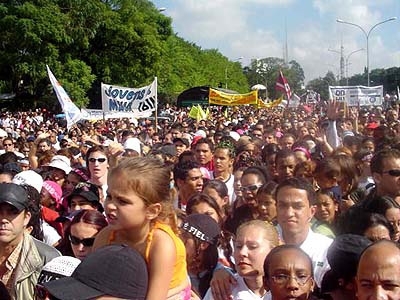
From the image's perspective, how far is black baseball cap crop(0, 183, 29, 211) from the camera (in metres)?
3.56

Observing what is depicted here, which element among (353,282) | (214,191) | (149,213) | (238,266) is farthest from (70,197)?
(353,282)

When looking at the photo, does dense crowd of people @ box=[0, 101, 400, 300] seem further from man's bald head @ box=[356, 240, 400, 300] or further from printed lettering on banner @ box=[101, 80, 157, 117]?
printed lettering on banner @ box=[101, 80, 157, 117]

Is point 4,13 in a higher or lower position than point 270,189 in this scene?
higher

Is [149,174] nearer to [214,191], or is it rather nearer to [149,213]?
[149,213]

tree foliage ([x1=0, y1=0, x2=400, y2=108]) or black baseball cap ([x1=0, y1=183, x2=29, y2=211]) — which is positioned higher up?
tree foliage ([x1=0, y1=0, x2=400, y2=108])

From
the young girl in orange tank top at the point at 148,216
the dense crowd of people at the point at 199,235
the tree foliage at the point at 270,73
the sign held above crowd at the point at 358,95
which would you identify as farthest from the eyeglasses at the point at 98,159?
the tree foliage at the point at 270,73

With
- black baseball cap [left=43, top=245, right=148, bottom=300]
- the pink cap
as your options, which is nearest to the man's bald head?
black baseball cap [left=43, top=245, right=148, bottom=300]

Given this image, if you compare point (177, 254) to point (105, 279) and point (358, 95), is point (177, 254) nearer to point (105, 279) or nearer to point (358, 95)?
point (105, 279)

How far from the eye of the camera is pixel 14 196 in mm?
3596

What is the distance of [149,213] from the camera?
2.91 metres

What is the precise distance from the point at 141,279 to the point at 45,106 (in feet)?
134

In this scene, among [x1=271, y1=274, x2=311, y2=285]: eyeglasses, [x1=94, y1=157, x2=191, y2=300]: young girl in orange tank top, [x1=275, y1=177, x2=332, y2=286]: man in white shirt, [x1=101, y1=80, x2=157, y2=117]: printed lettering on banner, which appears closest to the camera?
[x1=94, y1=157, x2=191, y2=300]: young girl in orange tank top

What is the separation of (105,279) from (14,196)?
67.4 inches

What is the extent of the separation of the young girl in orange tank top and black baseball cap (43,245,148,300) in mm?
603
